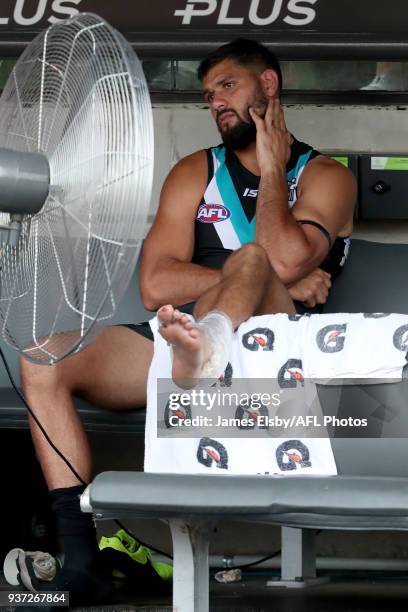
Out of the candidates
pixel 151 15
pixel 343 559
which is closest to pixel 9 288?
pixel 151 15

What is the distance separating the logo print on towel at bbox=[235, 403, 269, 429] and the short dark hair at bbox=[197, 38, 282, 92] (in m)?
1.20

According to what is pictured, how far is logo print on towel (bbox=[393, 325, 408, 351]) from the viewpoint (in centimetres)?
246

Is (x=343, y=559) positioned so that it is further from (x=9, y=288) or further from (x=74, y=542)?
(x=9, y=288)

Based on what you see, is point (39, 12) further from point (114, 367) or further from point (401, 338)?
point (401, 338)

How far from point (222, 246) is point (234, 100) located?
415 millimetres

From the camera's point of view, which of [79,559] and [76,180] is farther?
[79,559]

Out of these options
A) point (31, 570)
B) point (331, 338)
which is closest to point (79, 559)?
point (31, 570)

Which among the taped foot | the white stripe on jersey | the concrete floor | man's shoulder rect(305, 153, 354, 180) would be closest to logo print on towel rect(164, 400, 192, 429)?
the taped foot

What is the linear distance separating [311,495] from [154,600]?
0.92 meters

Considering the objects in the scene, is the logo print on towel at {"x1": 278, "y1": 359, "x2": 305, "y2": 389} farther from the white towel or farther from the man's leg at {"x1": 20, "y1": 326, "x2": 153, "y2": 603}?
the man's leg at {"x1": 20, "y1": 326, "x2": 153, "y2": 603}

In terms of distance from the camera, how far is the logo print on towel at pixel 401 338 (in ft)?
8.05

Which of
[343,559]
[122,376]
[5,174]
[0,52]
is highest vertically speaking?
[0,52]

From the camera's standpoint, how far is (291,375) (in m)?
2.57

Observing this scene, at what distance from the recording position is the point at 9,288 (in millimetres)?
2238
